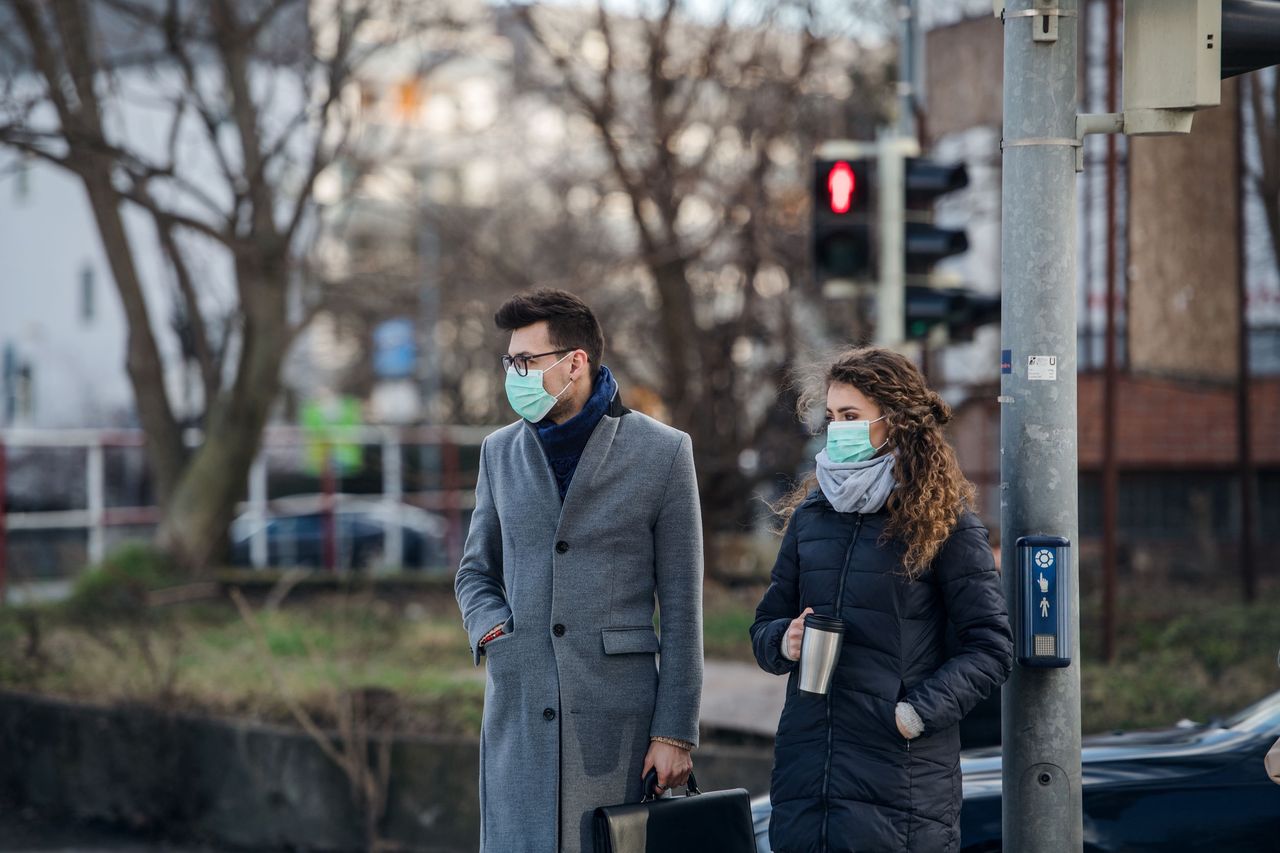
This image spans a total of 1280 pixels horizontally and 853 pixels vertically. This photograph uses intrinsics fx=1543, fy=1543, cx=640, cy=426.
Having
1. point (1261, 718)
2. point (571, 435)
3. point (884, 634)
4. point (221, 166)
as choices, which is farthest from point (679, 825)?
point (221, 166)

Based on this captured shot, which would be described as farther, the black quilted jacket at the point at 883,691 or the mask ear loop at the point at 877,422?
the mask ear loop at the point at 877,422

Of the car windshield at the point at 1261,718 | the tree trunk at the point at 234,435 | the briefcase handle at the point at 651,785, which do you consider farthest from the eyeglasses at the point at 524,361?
the tree trunk at the point at 234,435

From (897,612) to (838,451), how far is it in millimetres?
435

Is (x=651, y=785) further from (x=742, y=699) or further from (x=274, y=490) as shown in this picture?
(x=274, y=490)

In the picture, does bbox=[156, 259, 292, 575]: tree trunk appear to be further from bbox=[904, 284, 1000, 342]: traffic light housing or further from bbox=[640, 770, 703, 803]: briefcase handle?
bbox=[640, 770, 703, 803]: briefcase handle

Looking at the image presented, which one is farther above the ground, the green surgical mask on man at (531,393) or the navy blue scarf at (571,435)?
the green surgical mask on man at (531,393)

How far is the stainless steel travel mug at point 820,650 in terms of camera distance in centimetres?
361

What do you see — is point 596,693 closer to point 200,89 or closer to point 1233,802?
point 1233,802

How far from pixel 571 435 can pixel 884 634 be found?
3.25 feet

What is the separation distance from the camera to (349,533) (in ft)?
84.9

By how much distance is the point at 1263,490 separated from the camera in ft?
60.4

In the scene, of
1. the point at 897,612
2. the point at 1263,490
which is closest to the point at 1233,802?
the point at 897,612

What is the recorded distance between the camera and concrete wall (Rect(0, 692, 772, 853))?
304 inches

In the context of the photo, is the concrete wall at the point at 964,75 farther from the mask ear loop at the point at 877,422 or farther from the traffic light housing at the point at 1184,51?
the mask ear loop at the point at 877,422
